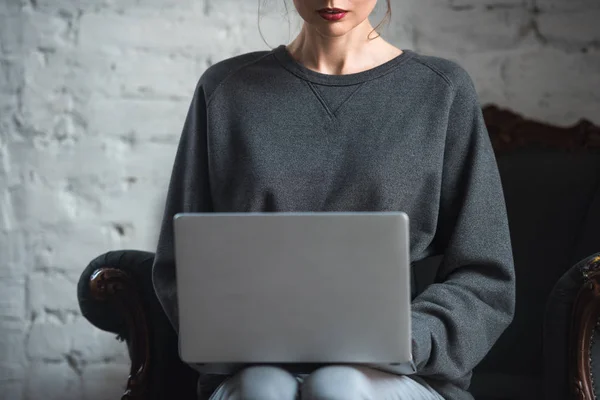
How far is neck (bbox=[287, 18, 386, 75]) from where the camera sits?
1336 millimetres

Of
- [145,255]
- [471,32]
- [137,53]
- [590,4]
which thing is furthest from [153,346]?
[590,4]

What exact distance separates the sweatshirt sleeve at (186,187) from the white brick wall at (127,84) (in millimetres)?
435

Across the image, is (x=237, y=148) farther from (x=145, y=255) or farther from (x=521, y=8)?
(x=521, y=8)

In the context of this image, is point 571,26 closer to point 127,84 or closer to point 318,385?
point 127,84

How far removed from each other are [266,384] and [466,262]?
0.40 m

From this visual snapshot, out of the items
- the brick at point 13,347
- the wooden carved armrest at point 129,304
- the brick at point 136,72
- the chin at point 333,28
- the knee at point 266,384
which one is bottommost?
the brick at point 13,347

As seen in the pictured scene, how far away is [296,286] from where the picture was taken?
0.91 metres

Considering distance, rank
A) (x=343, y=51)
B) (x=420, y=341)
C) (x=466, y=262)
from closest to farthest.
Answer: (x=420, y=341), (x=466, y=262), (x=343, y=51)

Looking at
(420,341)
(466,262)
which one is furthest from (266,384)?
(466,262)

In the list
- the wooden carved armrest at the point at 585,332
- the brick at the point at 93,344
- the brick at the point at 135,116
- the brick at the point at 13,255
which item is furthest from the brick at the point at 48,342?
the wooden carved armrest at the point at 585,332

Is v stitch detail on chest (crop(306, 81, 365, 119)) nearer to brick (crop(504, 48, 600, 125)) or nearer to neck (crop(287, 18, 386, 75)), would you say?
neck (crop(287, 18, 386, 75))

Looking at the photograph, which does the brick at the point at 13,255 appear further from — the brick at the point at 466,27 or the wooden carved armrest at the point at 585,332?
the wooden carved armrest at the point at 585,332

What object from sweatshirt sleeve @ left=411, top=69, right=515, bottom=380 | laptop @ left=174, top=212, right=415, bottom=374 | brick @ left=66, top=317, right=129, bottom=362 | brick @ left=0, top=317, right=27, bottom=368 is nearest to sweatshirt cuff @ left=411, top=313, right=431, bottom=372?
sweatshirt sleeve @ left=411, top=69, right=515, bottom=380

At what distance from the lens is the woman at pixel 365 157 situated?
1229mm
